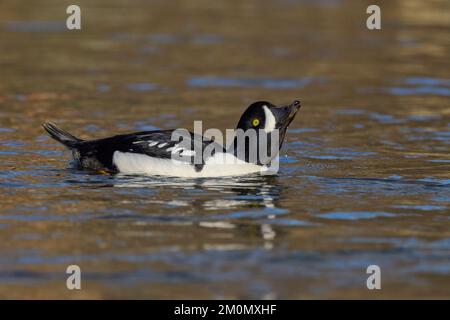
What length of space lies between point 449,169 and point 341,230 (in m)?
3.19

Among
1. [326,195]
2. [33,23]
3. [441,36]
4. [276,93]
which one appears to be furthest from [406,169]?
[33,23]

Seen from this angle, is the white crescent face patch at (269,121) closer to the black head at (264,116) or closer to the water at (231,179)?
the black head at (264,116)

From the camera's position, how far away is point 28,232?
9438 millimetres

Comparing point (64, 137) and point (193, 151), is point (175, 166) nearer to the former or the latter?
point (193, 151)

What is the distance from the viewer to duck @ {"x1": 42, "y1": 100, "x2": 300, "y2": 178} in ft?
38.2

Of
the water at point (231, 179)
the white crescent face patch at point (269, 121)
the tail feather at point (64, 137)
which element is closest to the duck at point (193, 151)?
the white crescent face patch at point (269, 121)

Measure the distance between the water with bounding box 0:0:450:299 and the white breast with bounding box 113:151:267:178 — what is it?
0.18 metres

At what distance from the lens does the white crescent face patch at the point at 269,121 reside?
1186 cm

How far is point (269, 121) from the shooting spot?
11883 mm

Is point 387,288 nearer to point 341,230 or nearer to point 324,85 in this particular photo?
point 341,230

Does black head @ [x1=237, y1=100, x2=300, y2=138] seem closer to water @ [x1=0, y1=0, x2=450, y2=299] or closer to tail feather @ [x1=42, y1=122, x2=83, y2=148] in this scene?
water @ [x1=0, y1=0, x2=450, y2=299]

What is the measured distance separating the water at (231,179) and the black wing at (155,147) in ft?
0.83

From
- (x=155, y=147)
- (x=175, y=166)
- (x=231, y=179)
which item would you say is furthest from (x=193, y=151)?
(x=231, y=179)
